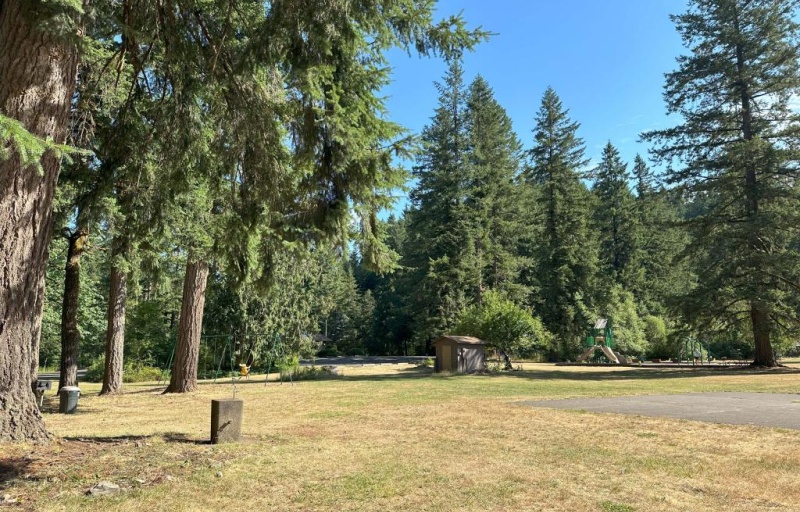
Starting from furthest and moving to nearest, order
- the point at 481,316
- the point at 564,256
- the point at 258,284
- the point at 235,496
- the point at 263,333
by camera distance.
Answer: the point at 564,256
the point at 263,333
the point at 481,316
the point at 258,284
the point at 235,496

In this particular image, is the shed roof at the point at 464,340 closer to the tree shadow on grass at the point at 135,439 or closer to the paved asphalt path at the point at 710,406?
the paved asphalt path at the point at 710,406

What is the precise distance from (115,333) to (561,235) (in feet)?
109

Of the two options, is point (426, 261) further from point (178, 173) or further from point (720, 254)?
point (178, 173)

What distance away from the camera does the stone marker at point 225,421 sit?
694cm

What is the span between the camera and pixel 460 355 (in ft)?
85.1

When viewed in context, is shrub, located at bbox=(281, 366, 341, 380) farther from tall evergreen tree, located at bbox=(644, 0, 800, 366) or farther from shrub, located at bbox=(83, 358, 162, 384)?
tall evergreen tree, located at bbox=(644, 0, 800, 366)

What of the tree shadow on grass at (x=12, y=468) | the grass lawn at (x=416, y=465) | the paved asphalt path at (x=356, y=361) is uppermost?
the tree shadow on grass at (x=12, y=468)

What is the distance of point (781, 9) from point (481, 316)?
20.5m

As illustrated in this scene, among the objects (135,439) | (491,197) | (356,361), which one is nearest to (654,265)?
(491,197)

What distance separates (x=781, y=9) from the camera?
2509 cm

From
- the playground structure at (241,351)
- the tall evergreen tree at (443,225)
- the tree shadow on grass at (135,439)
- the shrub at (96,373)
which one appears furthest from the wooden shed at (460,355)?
the tree shadow on grass at (135,439)

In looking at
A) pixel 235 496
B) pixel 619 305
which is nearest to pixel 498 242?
pixel 619 305

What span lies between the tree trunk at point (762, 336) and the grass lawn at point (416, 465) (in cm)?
1935

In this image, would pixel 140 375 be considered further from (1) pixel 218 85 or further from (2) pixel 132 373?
(1) pixel 218 85
